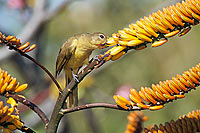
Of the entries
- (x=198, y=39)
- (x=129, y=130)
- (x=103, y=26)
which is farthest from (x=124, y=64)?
(x=129, y=130)

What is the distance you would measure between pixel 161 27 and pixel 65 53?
2.64 meters

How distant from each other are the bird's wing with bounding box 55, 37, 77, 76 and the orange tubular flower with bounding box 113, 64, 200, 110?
2304 mm

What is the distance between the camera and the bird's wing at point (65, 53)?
11.0ft

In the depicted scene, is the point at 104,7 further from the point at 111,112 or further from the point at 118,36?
the point at 118,36

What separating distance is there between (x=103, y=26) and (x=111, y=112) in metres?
2.82

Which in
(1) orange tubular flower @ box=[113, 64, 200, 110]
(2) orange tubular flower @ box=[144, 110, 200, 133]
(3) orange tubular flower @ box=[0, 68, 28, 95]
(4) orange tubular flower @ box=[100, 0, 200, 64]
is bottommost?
(2) orange tubular flower @ box=[144, 110, 200, 133]

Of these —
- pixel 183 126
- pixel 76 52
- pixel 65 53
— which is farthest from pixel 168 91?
pixel 76 52

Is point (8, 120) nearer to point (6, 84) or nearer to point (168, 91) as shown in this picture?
point (6, 84)

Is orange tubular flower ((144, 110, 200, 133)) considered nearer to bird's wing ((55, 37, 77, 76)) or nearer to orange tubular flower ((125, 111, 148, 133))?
orange tubular flower ((125, 111, 148, 133))

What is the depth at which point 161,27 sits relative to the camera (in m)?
1.04

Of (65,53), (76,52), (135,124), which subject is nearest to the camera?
(135,124)

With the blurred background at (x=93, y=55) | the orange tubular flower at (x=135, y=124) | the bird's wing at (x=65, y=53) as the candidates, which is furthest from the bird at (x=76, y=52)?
the orange tubular flower at (x=135, y=124)

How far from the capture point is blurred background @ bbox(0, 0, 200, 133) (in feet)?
16.4

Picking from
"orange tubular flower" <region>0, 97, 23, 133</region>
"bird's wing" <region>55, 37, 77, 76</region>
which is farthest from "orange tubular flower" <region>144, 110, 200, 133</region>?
"bird's wing" <region>55, 37, 77, 76</region>
